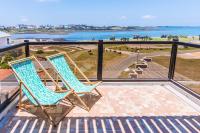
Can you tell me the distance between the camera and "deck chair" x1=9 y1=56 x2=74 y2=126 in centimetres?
319

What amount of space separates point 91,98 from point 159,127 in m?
1.40

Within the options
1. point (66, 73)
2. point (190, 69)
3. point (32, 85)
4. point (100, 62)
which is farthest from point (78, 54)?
point (190, 69)

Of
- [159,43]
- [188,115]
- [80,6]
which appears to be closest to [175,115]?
[188,115]

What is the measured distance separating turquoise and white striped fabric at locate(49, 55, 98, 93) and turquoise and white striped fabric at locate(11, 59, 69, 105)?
44 centimetres

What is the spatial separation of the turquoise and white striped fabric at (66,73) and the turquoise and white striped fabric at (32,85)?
1.45 ft

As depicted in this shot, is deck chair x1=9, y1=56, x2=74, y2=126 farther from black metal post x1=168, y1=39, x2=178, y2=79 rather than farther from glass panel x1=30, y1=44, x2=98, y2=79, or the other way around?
black metal post x1=168, y1=39, x2=178, y2=79

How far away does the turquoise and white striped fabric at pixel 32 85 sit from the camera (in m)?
3.30

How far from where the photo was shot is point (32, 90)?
3461 millimetres

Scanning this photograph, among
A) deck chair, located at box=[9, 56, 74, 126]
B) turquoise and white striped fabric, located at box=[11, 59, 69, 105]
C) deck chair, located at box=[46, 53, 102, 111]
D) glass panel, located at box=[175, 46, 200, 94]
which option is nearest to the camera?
deck chair, located at box=[9, 56, 74, 126]

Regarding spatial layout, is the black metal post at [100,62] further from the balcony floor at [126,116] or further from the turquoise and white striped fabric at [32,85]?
the turquoise and white striped fabric at [32,85]

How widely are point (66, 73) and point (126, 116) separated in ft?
4.76

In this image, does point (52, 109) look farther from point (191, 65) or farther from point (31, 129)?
point (191, 65)

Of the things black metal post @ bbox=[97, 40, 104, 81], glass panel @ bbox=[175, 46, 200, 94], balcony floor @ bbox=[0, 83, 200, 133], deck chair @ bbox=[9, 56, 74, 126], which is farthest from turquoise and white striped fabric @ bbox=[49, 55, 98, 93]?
glass panel @ bbox=[175, 46, 200, 94]

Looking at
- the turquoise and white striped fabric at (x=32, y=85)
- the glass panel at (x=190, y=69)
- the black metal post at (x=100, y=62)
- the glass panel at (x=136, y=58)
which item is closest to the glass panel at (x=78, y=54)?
the black metal post at (x=100, y=62)
